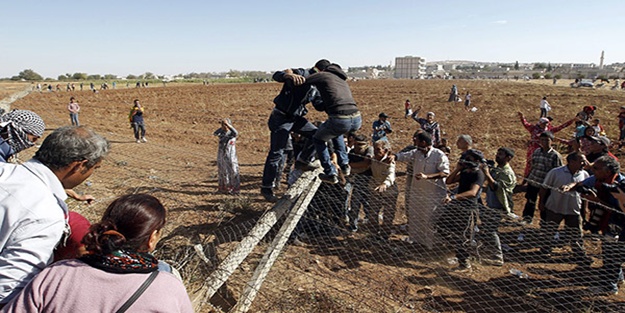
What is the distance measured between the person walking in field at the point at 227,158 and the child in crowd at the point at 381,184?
8.18 feet

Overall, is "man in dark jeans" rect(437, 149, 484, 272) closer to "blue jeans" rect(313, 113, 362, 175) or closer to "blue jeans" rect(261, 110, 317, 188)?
"blue jeans" rect(313, 113, 362, 175)

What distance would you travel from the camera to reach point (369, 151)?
4.98 meters

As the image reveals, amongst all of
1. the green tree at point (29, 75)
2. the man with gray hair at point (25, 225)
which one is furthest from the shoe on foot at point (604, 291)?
the green tree at point (29, 75)

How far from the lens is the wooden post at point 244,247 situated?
2.70 meters

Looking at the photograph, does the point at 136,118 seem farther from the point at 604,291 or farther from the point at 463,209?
the point at 604,291

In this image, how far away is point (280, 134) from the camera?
3658mm

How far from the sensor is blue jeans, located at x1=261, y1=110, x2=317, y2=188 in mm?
3633

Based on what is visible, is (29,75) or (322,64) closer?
(322,64)

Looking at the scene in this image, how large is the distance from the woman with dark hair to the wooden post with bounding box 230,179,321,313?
155 cm

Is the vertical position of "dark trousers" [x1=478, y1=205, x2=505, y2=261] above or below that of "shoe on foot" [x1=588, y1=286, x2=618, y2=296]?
above

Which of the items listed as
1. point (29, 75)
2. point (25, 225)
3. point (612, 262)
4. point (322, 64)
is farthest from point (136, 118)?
point (29, 75)

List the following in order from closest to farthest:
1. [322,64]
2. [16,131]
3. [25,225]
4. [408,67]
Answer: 1. [25,225]
2. [16,131]
3. [322,64]
4. [408,67]

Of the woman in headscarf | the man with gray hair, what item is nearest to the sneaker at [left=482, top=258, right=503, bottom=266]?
the man with gray hair

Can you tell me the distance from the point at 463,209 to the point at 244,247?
275 cm
